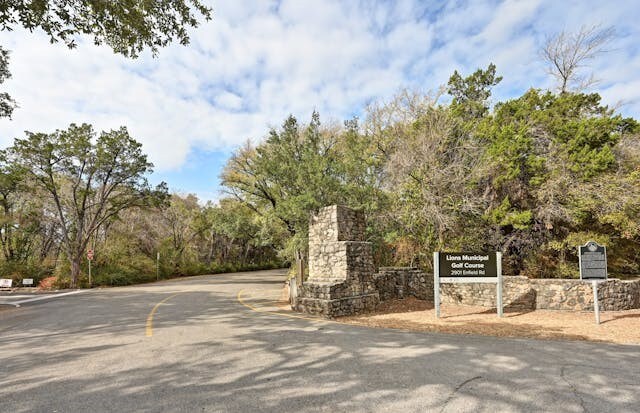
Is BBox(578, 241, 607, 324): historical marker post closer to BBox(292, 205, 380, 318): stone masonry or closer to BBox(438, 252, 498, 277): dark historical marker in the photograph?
BBox(438, 252, 498, 277): dark historical marker

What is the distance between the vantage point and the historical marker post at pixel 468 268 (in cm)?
1016

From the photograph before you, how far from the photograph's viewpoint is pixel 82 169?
22.8 meters

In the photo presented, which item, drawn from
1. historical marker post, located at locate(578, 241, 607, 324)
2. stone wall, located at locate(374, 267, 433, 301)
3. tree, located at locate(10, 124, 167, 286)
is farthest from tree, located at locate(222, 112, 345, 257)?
tree, located at locate(10, 124, 167, 286)

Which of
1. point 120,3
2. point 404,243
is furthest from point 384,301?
point 120,3

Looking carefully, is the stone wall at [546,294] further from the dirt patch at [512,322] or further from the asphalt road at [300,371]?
the asphalt road at [300,371]

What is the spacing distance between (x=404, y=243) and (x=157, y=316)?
34.4ft

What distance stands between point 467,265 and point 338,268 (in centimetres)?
420

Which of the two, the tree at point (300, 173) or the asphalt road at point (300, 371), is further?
the tree at point (300, 173)

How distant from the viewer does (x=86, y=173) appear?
23016mm

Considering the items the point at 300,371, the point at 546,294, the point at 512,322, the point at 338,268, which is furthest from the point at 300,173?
the point at 546,294

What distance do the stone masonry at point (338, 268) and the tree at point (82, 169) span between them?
60.8 ft

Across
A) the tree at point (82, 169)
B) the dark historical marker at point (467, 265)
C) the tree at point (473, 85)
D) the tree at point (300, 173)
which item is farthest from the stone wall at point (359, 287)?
the tree at point (82, 169)

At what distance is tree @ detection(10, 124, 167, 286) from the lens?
21297 mm

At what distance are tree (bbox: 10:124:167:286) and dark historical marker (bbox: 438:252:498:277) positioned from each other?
2251 centimetres
